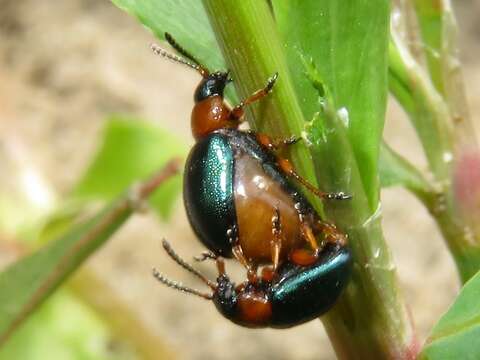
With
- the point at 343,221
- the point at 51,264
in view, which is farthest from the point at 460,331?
the point at 51,264

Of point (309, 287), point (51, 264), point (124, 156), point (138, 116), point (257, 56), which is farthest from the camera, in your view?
point (138, 116)

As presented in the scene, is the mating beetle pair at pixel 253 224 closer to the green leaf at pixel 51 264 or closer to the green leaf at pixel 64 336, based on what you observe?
the green leaf at pixel 51 264

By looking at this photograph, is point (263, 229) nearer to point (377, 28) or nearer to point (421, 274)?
point (377, 28)

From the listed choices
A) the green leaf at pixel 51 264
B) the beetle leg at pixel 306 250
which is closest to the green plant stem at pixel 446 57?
the beetle leg at pixel 306 250

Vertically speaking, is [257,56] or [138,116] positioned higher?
[257,56]

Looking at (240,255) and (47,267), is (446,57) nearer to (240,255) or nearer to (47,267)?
(240,255)

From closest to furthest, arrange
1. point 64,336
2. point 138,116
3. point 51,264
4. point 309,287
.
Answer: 1. point 309,287
2. point 51,264
3. point 64,336
4. point 138,116
